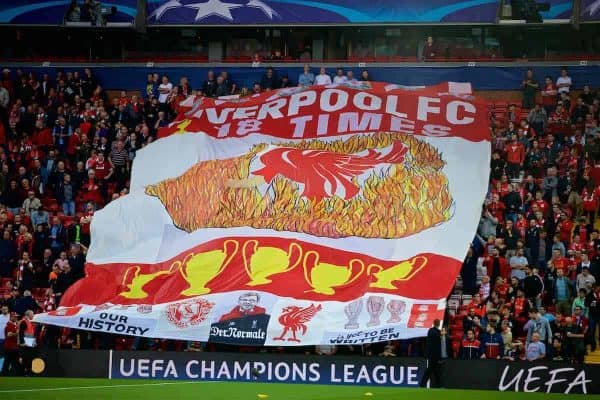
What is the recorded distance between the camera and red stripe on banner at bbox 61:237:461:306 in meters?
30.8

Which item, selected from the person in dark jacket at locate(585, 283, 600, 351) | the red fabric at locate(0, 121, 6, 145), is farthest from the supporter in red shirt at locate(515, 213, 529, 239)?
the red fabric at locate(0, 121, 6, 145)

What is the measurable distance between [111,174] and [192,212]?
12.1 feet

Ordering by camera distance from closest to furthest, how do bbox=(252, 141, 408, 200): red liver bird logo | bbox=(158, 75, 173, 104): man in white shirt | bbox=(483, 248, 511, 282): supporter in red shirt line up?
bbox=(483, 248, 511, 282): supporter in red shirt
bbox=(252, 141, 408, 200): red liver bird logo
bbox=(158, 75, 173, 104): man in white shirt

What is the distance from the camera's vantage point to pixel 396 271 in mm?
31250

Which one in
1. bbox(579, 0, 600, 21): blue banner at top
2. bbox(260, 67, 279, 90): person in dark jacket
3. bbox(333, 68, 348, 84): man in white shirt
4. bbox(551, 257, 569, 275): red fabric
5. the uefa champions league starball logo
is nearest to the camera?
bbox(551, 257, 569, 275): red fabric

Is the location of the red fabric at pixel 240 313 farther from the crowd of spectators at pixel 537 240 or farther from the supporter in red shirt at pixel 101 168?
the supporter in red shirt at pixel 101 168

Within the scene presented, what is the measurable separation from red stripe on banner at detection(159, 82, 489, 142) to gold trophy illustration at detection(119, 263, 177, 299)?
485cm

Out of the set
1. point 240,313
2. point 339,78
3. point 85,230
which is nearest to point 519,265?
point 240,313

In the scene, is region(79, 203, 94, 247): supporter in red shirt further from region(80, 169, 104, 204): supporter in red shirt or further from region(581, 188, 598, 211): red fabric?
region(581, 188, 598, 211): red fabric

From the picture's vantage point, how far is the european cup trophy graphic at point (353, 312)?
29.7m

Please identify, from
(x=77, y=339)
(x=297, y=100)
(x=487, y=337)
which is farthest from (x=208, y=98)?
(x=487, y=337)

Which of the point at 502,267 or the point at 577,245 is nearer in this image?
the point at 502,267

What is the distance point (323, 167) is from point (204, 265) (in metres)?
4.07

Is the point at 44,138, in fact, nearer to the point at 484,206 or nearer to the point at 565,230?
the point at 484,206
